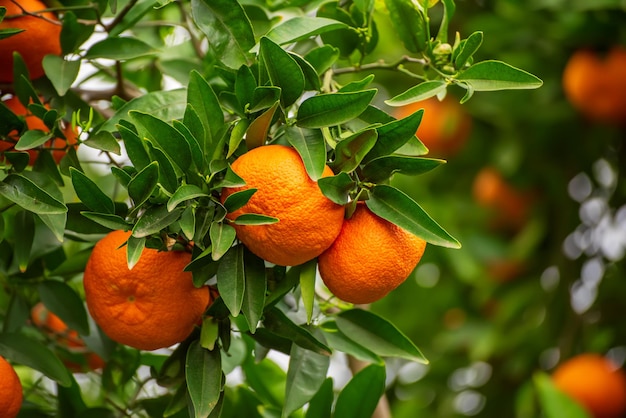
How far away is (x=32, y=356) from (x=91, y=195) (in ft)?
0.68

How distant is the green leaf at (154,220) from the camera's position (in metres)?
0.68

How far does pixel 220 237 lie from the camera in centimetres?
69

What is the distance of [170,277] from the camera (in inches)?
29.9

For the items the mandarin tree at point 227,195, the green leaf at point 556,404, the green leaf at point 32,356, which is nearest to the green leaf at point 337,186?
the mandarin tree at point 227,195

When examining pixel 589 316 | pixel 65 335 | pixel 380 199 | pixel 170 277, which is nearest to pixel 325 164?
pixel 380 199

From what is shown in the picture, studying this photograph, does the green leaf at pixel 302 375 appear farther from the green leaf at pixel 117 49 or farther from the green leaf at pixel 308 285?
the green leaf at pixel 117 49

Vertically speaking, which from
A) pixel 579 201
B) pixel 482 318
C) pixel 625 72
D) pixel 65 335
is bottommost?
pixel 482 318

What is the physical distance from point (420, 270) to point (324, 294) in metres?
1.12

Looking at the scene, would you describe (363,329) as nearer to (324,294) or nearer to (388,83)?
(324,294)

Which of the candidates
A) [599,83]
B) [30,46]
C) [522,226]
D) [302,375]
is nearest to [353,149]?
[302,375]

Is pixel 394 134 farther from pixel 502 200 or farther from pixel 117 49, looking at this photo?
pixel 502 200

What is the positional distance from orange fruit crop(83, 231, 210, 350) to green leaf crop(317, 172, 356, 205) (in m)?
0.15

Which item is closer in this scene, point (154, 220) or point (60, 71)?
point (154, 220)

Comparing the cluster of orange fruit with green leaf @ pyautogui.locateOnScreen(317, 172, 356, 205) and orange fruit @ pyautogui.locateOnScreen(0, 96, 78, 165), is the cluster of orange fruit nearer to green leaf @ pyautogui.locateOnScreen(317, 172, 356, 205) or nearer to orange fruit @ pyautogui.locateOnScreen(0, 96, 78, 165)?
orange fruit @ pyautogui.locateOnScreen(0, 96, 78, 165)
